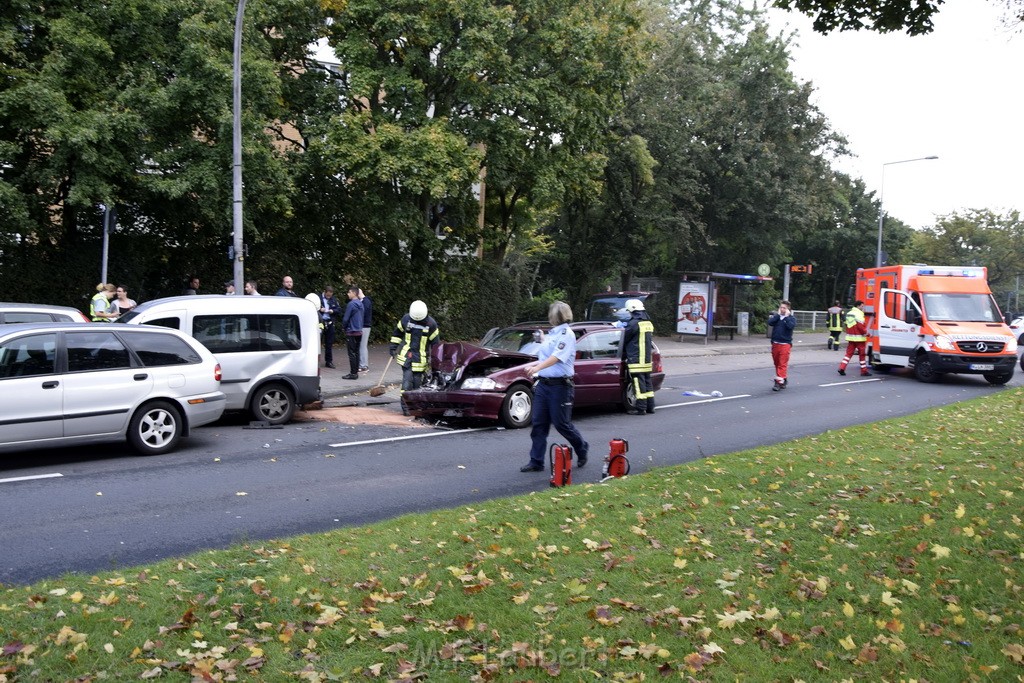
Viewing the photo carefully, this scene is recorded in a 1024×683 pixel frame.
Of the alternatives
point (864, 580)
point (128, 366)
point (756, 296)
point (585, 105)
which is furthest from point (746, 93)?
point (864, 580)

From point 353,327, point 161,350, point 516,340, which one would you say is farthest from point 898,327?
point 161,350

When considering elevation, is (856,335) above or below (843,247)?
below

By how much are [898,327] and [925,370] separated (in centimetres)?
118

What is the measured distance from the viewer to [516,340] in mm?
14562

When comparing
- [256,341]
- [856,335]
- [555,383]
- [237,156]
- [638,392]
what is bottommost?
[638,392]

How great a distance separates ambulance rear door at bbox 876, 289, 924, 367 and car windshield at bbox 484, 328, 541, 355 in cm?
1027

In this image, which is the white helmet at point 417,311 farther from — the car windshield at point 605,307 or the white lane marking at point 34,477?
the car windshield at point 605,307

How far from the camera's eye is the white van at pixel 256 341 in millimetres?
12539

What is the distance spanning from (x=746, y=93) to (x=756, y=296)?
10244 millimetres

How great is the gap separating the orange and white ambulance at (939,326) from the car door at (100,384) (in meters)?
16.2

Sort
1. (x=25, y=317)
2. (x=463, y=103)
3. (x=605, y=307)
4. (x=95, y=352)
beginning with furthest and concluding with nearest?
(x=605, y=307)
(x=463, y=103)
(x=25, y=317)
(x=95, y=352)

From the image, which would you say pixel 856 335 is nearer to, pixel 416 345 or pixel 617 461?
pixel 416 345

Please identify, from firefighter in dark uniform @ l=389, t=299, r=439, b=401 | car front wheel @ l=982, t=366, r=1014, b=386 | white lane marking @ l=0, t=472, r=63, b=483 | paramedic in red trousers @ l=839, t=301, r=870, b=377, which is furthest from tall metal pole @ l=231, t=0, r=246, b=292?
car front wheel @ l=982, t=366, r=1014, b=386

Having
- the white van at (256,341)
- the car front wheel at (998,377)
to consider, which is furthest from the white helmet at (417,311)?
the car front wheel at (998,377)
